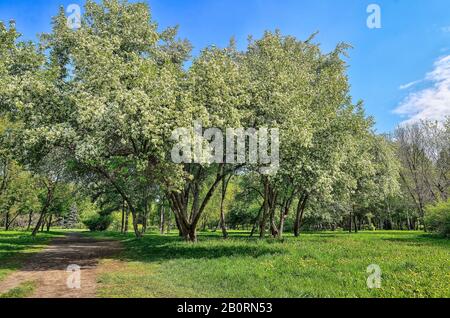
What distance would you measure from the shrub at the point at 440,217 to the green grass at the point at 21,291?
43389 mm

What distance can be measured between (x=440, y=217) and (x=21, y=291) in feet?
148

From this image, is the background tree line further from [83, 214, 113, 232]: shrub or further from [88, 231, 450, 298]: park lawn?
[83, 214, 113, 232]: shrub

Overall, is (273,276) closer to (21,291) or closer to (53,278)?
(21,291)

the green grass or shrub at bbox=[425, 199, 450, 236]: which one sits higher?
shrub at bbox=[425, 199, 450, 236]

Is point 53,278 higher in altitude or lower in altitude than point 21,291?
lower

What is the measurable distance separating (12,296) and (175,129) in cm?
1247

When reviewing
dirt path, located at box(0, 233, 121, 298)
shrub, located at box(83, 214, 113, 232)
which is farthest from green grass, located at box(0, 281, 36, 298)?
shrub, located at box(83, 214, 113, 232)

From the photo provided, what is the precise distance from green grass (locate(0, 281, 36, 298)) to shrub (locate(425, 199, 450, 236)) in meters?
43.4

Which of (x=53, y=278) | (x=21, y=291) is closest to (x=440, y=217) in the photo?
(x=53, y=278)

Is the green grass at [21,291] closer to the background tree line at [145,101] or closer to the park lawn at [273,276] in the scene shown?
the park lawn at [273,276]

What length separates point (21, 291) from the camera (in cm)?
1497

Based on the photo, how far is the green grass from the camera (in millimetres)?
14180
